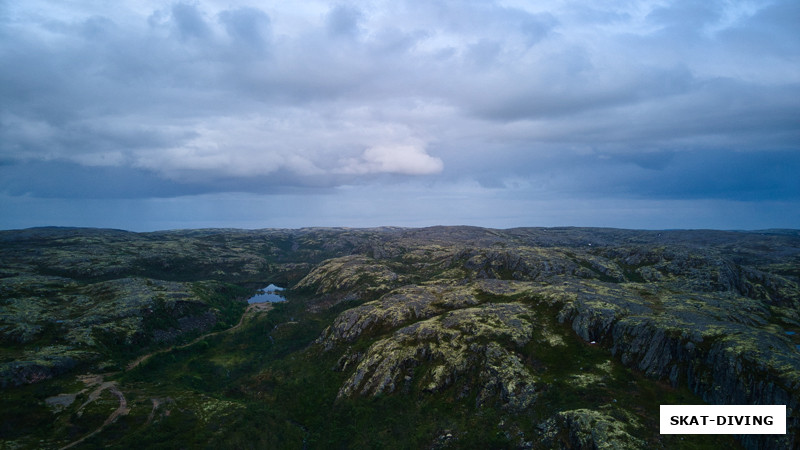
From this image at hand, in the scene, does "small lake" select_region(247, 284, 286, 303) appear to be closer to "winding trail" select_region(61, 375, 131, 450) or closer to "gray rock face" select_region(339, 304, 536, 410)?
"winding trail" select_region(61, 375, 131, 450)

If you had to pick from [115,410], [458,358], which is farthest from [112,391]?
[458,358]

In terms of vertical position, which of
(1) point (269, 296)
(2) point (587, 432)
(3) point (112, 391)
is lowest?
→ (1) point (269, 296)

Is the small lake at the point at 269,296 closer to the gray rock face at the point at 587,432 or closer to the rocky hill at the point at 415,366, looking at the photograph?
the rocky hill at the point at 415,366

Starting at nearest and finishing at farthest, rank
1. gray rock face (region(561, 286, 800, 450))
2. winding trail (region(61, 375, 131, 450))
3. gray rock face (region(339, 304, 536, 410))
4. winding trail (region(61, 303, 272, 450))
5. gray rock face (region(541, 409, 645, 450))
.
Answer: gray rock face (region(541, 409, 645, 450))
gray rock face (region(561, 286, 800, 450))
winding trail (region(61, 375, 131, 450))
winding trail (region(61, 303, 272, 450))
gray rock face (region(339, 304, 536, 410))

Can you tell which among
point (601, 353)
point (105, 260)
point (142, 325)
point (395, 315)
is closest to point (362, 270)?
point (395, 315)

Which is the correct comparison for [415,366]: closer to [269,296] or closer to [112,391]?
[112,391]

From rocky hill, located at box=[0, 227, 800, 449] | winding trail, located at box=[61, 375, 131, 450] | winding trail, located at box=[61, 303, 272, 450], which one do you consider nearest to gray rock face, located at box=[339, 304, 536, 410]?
rocky hill, located at box=[0, 227, 800, 449]
